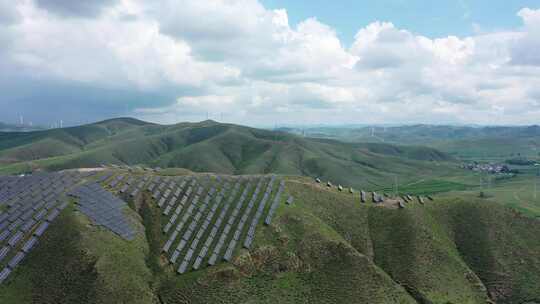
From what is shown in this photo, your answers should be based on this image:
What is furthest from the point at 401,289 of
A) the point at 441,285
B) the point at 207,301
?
the point at 207,301

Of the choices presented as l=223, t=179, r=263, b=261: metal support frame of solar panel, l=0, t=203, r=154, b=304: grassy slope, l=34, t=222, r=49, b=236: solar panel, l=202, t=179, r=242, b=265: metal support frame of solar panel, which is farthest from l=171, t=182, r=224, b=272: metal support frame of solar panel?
l=34, t=222, r=49, b=236: solar panel

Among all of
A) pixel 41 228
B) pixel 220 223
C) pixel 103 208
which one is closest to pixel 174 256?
pixel 220 223

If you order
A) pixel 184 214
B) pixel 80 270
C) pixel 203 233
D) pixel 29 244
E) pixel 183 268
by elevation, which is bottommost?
pixel 183 268

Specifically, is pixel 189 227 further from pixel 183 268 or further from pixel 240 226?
pixel 183 268

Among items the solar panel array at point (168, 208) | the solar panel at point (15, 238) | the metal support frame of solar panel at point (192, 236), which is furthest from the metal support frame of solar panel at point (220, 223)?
the solar panel at point (15, 238)

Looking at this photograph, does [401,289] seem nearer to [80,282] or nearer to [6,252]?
[80,282]

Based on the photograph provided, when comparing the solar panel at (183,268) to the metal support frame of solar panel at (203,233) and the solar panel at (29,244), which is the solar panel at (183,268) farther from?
the solar panel at (29,244)
